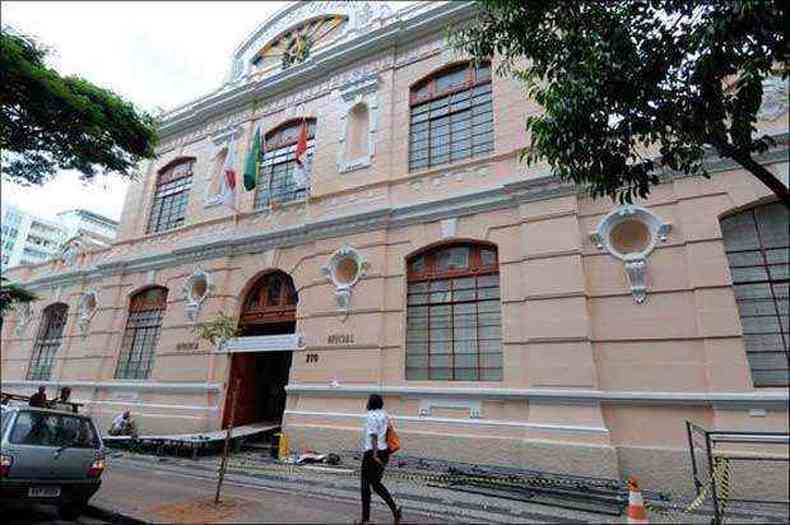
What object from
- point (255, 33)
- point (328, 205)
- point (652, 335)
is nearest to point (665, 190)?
point (652, 335)

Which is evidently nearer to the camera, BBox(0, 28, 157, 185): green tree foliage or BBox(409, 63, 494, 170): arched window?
BBox(0, 28, 157, 185): green tree foliage

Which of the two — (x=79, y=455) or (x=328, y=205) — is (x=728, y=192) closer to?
(x=328, y=205)

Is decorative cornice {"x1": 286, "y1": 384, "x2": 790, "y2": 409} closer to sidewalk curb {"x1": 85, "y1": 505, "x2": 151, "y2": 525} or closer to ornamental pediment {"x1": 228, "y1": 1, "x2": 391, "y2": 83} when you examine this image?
sidewalk curb {"x1": 85, "y1": 505, "x2": 151, "y2": 525}

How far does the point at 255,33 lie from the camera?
19.1 meters

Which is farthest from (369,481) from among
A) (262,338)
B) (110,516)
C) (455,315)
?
(262,338)

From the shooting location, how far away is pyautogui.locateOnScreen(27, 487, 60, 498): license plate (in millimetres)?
6516

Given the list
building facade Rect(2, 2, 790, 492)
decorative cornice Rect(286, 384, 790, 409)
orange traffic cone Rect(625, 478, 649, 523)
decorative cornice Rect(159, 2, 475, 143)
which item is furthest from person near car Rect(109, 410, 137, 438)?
orange traffic cone Rect(625, 478, 649, 523)

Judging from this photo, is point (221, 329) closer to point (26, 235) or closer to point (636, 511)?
point (636, 511)

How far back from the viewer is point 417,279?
1191cm

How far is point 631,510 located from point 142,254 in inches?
718

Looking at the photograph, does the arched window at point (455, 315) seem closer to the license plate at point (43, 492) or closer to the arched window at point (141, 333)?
the license plate at point (43, 492)

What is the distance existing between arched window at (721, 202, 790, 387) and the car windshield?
11.4m

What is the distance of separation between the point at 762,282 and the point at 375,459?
7668 mm

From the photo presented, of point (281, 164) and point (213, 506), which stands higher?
point (281, 164)
